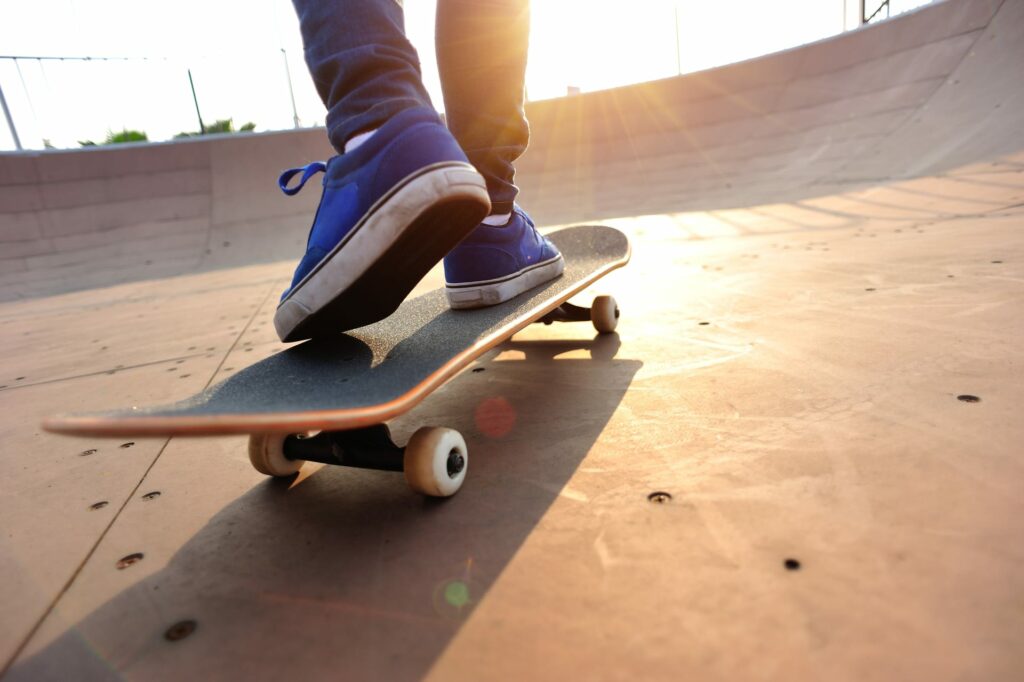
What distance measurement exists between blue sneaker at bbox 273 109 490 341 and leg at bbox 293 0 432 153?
51 millimetres

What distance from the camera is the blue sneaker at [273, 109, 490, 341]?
32.7 inches

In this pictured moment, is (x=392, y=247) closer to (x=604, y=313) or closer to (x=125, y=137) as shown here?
(x=604, y=313)

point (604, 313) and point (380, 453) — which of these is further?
point (604, 313)

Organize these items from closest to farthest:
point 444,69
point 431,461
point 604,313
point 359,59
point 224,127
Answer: point 431,461 → point 359,59 → point 444,69 → point 604,313 → point 224,127

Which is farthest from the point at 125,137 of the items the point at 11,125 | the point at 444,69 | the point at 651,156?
the point at 444,69

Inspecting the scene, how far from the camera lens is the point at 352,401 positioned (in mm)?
723

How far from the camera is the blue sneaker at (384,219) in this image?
831mm

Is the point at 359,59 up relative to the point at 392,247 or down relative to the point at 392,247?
up

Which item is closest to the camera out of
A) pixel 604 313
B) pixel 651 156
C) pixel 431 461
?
pixel 431 461

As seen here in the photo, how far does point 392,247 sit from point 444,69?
0.64 metres

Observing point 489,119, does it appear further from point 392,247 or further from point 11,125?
point 11,125

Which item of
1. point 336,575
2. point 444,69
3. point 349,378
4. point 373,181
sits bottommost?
point 336,575

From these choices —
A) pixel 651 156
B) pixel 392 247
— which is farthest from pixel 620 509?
pixel 651 156

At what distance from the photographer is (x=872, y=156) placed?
561 centimetres
